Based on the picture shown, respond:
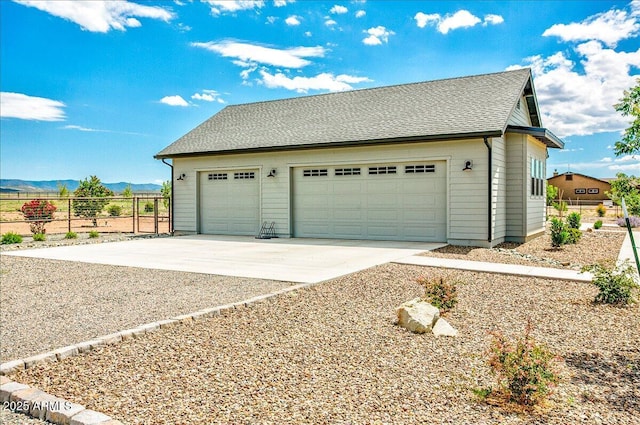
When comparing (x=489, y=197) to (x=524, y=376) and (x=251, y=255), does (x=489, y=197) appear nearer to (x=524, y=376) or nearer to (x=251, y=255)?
(x=251, y=255)

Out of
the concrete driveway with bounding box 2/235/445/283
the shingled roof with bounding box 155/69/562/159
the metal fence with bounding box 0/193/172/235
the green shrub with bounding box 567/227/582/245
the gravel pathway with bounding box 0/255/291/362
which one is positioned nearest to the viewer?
the gravel pathway with bounding box 0/255/291/362

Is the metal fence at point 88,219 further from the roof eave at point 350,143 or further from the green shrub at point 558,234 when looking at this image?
the green shrub at point 558,234

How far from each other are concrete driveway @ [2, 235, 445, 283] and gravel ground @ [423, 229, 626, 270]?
0.97 m

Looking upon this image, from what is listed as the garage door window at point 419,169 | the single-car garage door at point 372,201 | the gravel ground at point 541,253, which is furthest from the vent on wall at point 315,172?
the gravel ground at point 541,253

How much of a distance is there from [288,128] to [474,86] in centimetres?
635

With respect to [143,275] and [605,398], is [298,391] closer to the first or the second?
[605,398]

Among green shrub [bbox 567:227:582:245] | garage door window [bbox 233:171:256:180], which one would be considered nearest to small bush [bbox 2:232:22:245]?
garage door window [bbox 233:171:256:180]

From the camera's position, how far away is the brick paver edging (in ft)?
→ 9.48

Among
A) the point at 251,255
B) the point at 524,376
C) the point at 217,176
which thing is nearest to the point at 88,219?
the point at 217,176

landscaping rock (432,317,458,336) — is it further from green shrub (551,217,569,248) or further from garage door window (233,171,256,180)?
garage door window (233,171,256,180)

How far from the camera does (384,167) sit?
13.4 m

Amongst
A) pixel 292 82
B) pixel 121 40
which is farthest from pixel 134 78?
pixel 292 82

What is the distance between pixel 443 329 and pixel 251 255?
672 cm

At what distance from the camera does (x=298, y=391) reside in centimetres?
329
